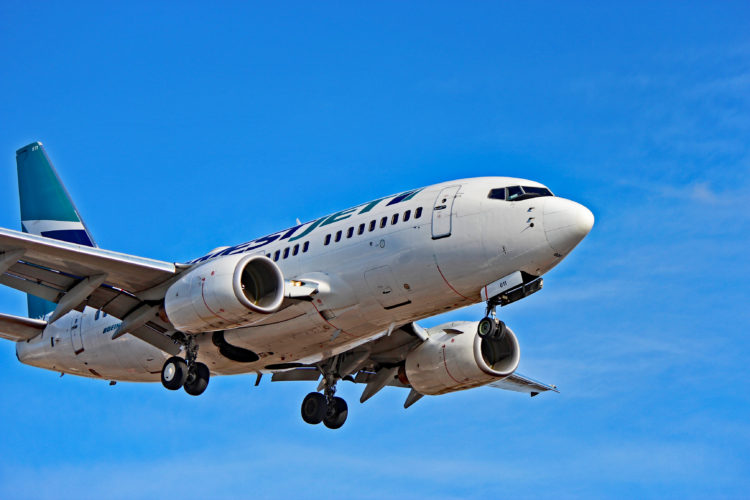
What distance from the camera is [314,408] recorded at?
37250 millimetres

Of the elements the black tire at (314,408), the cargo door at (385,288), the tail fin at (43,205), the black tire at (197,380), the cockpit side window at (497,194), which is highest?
the tail fin at (43,205)

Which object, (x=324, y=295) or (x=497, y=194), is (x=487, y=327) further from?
(x=324, y=295)

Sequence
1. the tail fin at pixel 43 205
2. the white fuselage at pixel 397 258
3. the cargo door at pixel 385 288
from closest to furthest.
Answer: the white fuselage at pixel 397 258 < the cargo door at pixel 385 288 < the tail fin at pixel 43 205

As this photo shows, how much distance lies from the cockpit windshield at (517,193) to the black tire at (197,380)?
1073 centimetres

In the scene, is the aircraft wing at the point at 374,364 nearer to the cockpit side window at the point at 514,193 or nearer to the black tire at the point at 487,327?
the black tire at the point at 487,327

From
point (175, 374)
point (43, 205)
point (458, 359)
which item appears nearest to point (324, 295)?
point (175, 374)

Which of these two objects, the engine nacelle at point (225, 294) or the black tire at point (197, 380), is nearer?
the engine nacelle at point (225, 294)

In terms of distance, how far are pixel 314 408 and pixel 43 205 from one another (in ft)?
48.8

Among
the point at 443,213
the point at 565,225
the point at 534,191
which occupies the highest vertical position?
the point at 534,191

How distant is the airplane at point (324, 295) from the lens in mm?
30359

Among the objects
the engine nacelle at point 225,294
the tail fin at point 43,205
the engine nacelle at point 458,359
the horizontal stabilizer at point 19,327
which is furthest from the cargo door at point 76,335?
the engine nacelle at point 458,359

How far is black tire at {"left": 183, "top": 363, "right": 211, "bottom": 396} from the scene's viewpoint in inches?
1345

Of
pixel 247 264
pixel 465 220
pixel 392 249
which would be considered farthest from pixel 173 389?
pixel 465 220

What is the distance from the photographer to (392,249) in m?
31.1
